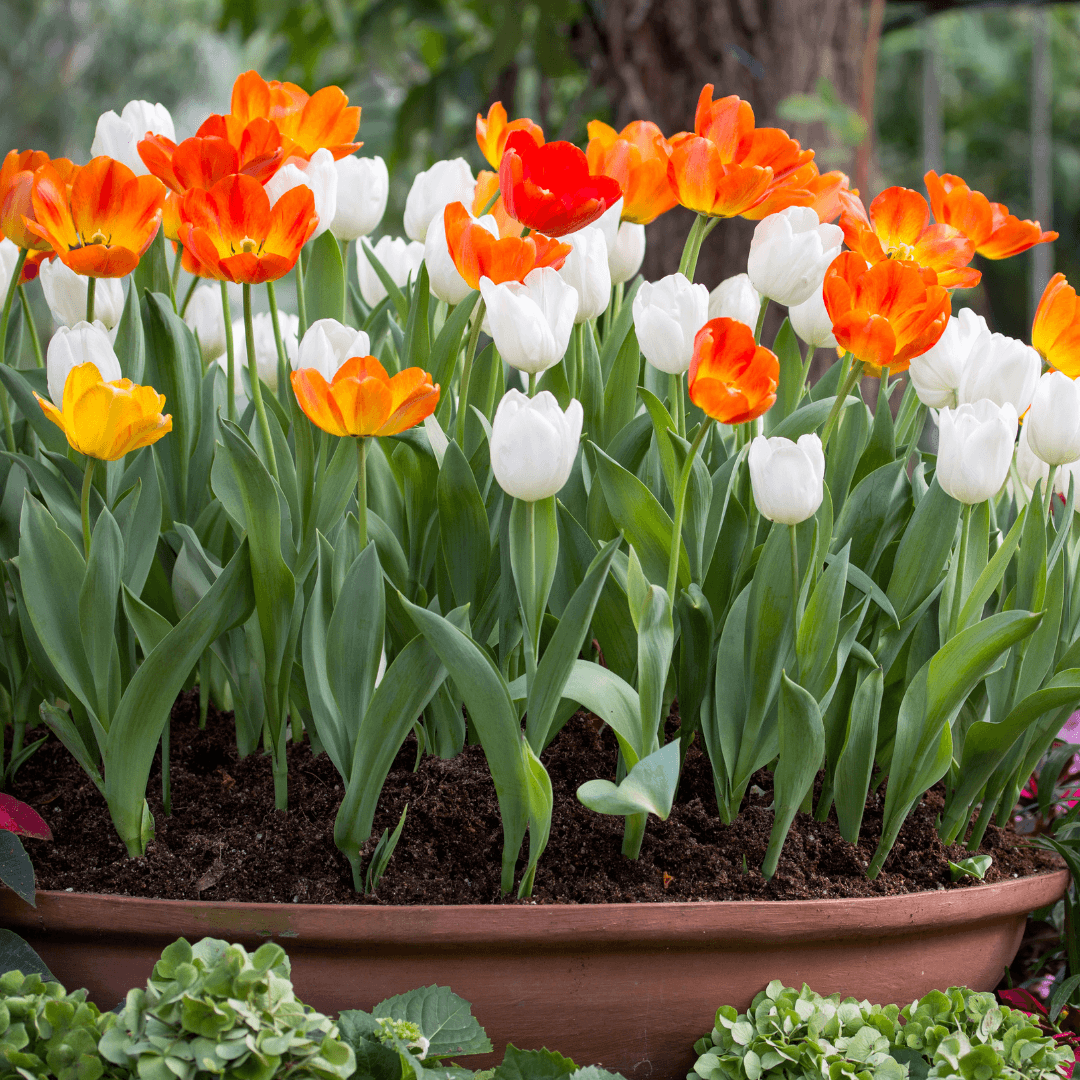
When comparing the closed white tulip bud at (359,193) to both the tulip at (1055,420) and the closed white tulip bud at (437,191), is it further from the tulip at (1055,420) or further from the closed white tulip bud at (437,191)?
the tulip at (1055,420)

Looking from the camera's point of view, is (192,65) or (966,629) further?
(192,65)

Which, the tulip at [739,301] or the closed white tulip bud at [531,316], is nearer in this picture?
the closed white tulip bud at [531,316]

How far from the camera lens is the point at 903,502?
75cm

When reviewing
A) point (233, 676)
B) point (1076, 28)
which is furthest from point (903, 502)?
point (1076, 28)

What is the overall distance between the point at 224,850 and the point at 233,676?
0.13 metres

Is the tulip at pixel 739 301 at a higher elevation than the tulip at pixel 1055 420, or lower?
higher

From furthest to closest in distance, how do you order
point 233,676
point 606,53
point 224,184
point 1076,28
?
point 1076,28
point 606,53
point 233,676
point 224,184

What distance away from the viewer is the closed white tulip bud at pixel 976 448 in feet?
2.02

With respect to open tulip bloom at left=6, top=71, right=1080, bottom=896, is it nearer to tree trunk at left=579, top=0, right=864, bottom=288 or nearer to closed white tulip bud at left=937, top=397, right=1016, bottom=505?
closed white tulip bud at left=937, top=397, right=1016, bottom=505

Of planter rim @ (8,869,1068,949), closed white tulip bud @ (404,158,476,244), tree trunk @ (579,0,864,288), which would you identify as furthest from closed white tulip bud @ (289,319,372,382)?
tree trunk @ (579,0,864,288)

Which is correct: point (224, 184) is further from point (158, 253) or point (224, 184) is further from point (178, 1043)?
point (178, 1043)

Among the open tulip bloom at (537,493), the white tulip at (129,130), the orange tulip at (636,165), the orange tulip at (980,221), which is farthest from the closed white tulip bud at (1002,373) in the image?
the white tulip at (129,130)

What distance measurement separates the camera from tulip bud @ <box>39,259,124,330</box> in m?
0.76

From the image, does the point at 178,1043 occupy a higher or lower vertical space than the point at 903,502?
lower
